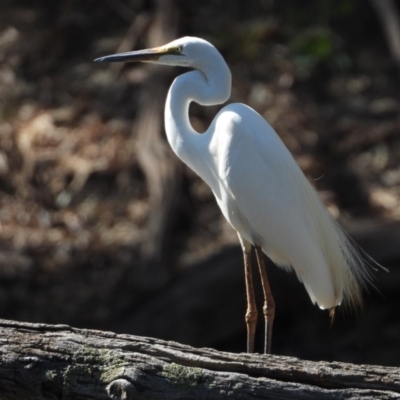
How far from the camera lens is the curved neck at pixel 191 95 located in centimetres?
336

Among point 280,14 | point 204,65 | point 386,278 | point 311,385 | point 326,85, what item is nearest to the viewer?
point 311,385

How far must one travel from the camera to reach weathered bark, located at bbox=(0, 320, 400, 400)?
104 inches

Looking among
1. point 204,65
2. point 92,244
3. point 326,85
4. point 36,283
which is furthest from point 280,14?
point 204,65

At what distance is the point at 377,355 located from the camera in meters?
6.19

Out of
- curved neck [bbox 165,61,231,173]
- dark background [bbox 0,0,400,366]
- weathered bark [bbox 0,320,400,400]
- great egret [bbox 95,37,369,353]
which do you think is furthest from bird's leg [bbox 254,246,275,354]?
dark background [bbox 0,0,400,366]

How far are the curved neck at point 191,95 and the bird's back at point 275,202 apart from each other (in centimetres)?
10

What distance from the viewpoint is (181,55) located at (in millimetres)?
3375

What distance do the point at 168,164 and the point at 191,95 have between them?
3.50 metres

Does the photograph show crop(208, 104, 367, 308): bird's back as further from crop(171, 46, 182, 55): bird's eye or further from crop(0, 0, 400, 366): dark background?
crop(0, 0, 400, 366): dark background

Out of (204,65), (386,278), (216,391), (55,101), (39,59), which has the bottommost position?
(216,391)

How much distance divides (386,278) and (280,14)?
345cm

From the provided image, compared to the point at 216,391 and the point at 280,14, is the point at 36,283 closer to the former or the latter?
the point at 280,14

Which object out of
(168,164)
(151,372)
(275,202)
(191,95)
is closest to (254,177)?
(275,202)

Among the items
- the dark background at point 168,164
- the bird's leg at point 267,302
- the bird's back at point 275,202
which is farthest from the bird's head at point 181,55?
the dark background at point 168,164
